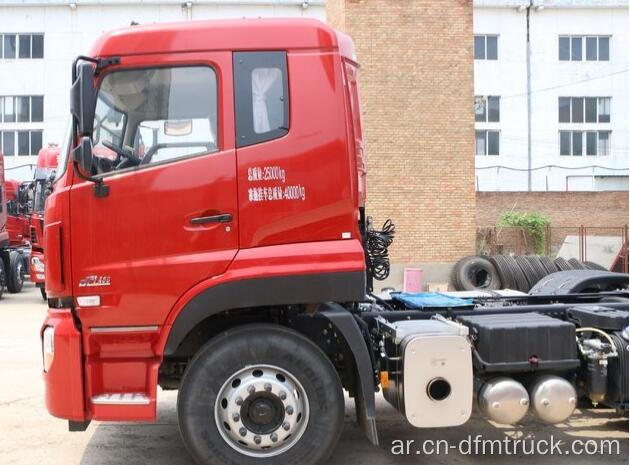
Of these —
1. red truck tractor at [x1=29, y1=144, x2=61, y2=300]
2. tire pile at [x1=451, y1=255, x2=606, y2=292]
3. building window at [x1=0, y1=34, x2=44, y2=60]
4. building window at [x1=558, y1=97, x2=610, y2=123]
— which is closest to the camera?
tire pile at [x1=451, y1=255, x2=606, y2=292]

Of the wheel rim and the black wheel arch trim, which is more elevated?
the black wheel arch trim

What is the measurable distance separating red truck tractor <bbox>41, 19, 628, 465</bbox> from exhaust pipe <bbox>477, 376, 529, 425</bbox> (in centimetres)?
26

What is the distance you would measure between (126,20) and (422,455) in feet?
125

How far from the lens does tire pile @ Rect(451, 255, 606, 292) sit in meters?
13.5

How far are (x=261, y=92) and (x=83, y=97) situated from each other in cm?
112

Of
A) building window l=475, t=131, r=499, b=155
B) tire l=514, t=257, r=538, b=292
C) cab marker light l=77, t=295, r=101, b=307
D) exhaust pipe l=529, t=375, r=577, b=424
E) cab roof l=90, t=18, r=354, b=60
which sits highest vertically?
building window l=475, t=131, r=499, b=155

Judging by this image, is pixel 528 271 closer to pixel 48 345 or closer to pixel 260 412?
pixel 260 412

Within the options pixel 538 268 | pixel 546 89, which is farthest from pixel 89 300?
pixel 546 89

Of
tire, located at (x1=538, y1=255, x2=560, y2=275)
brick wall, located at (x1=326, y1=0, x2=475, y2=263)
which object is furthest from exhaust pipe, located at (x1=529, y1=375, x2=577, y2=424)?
brick wall, located at (x1=326, y1=0, x2=475, y2=263)

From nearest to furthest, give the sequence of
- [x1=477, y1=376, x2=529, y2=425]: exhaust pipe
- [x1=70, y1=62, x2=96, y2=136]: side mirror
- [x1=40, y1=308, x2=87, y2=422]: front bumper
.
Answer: [x1=70, y1=62, x2=96, y2=136]: side mirror < [x1=40, y1=308, x2=87, y2=422]: front bumper < [x1=477, y1=376, x2=529, y2=425]: exhaust pipe

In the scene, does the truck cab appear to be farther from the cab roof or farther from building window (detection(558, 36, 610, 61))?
building window (detection(558, 36, 610, 61))

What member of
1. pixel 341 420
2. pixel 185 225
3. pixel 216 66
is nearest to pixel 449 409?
pixel 341 420

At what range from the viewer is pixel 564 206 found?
92.1 ft

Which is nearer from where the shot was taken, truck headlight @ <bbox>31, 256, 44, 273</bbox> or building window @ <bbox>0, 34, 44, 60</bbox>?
truck headlight @ <bbox>31, 256, 44, 273</bbox>
